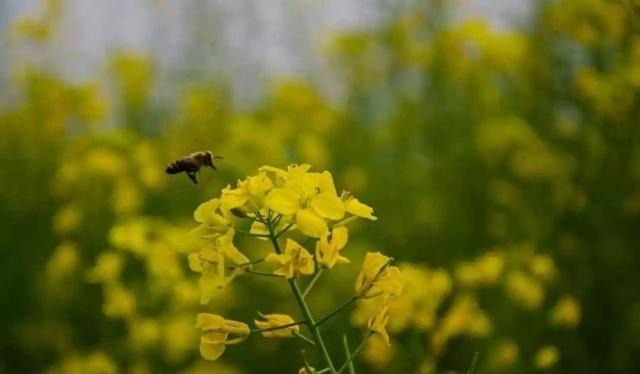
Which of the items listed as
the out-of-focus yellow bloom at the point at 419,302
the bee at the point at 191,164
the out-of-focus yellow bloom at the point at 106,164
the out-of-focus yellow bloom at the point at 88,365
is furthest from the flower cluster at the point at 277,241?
the out-of-focus yellow bloom at the point at 106,164

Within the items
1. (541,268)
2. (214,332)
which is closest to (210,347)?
(214,332)

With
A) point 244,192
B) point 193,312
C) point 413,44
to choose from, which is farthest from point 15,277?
point 244,192

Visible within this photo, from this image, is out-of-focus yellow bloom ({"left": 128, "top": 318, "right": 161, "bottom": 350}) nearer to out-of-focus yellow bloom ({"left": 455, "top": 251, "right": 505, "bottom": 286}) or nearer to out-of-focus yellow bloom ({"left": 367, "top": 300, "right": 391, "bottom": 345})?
out-of-focus yellow bloom ({"left": 455, "top": 251, "right": 505, "bottom": 286})

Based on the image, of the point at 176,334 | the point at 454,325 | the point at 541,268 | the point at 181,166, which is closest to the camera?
the point at 181,166

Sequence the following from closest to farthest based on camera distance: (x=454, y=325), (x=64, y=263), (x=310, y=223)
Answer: (x=310, y=223), (x=454, y=325), (x=64, y=263)

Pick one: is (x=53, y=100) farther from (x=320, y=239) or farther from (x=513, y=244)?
(x=320, y=239)

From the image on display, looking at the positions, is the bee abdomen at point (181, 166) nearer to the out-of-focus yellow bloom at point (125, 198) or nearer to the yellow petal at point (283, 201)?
the yellow petal at point (283, 201)

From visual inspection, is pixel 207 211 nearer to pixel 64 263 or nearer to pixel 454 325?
pixel 454 325
